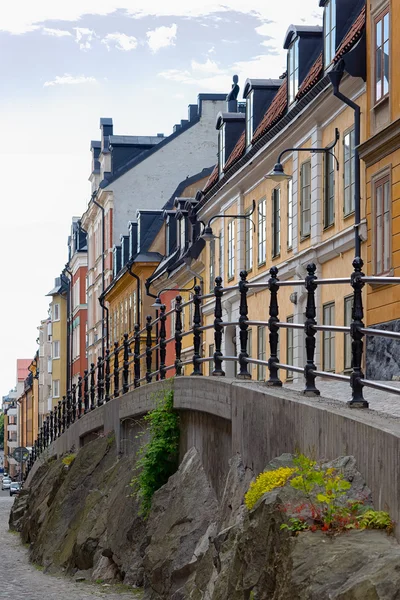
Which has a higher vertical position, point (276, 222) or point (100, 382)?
point (276, 222)

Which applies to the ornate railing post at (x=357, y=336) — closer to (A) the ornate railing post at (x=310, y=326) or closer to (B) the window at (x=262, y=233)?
(A) the ornate railing post at (x=310, y=326)

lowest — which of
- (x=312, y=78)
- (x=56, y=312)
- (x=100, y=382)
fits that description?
(x=100, y=382)

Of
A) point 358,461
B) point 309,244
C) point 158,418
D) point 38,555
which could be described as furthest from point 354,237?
point 358,461

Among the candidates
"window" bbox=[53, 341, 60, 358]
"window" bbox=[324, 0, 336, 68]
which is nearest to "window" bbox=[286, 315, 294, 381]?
"window" bbox=[324, 0, 336, 68]

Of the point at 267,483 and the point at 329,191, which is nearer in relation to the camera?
the point at 267,483

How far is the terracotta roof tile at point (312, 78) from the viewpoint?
27.4m

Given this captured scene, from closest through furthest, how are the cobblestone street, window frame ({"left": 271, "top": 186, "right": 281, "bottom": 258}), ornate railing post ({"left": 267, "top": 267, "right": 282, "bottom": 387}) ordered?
ornate railing post ({"left": 267, "top": 267, "right": 282, "bottom": 387})
the cobblestone street
window frame ({"left": 271, "top": 186, "right": 281, "bottom": 258})

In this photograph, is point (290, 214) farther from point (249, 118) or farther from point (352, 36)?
point (352, 36)

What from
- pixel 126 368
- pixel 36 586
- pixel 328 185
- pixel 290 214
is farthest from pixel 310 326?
pixel 290 214

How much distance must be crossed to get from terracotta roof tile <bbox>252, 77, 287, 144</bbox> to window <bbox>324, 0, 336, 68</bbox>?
334 centimetres

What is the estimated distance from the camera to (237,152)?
3644 cm

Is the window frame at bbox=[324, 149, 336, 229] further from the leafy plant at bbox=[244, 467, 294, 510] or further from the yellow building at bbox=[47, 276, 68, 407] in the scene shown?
the yellow building at bbox=[47, 276, 68, 407]

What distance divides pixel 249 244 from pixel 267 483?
87.0ft

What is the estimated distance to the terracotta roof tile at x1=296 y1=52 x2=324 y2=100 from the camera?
27406 millimetres
